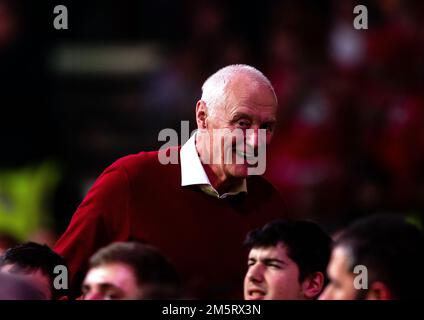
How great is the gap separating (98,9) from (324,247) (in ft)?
16.7

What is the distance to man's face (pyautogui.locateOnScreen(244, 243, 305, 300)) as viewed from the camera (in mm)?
3623

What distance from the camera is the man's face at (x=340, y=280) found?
3293 mm

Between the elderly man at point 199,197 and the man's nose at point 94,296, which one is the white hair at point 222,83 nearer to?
the elderly man at point 199,197

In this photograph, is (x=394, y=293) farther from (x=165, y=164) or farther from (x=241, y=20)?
(x=241, y=20)

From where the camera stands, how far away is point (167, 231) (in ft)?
12.2

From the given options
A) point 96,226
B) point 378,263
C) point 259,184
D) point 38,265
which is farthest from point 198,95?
point 378,263

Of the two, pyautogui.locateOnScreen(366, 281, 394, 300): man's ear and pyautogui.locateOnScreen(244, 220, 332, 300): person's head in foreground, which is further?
pyautogui.locateOnScreen(244, 220, 332, 300): person's head in foreground

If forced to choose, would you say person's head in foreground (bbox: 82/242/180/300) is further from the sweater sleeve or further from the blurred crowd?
Answer: the blurred crowd

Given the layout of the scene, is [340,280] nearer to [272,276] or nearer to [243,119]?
[272,276]

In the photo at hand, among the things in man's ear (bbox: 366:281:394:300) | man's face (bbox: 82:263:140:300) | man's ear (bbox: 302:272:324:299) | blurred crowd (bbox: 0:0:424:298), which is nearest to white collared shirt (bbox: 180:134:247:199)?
man's ear (bbox: 302:272:324:299)

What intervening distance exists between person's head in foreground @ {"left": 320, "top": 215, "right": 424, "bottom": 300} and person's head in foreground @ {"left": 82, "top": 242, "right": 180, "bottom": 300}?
42cm

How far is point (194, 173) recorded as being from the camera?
3771mm

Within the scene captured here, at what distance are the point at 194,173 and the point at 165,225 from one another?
0.18 metres
